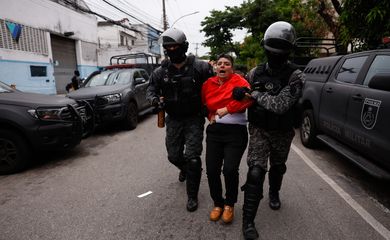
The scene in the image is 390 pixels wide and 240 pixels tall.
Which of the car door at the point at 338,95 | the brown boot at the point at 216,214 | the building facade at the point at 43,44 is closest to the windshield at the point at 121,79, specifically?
the car door at the point at 338,95

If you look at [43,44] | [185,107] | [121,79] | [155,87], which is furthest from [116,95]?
[43,44]

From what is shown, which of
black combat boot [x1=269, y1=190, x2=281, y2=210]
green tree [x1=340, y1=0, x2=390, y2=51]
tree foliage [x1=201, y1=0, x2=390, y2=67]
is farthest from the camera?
tree foliage [x1=201, y1=0, x2=390, y2=67]

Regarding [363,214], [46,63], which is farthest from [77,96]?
[46,63]

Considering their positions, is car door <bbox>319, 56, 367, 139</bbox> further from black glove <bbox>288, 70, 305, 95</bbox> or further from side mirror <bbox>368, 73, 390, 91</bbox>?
black glove <bbox>288, 70, 305, 95</bbox>

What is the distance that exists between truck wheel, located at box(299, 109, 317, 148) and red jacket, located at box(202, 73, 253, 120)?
3016mm

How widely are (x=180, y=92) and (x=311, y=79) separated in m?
3.52

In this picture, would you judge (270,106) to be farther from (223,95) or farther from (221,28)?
(221,28)

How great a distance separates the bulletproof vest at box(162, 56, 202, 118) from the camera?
2.98 metres

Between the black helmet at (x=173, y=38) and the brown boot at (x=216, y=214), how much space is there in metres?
1.77

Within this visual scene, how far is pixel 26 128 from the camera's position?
425 cm

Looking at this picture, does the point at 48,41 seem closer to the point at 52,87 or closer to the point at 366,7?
the point at 52,87

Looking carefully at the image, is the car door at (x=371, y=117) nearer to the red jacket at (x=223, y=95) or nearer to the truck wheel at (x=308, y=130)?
the truck wheel at (x=308, y=130)

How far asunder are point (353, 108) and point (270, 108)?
1990mm

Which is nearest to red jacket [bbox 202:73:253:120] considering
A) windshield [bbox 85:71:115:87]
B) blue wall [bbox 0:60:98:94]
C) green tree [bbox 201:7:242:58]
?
windshield [bbox 85:71:115:87]
